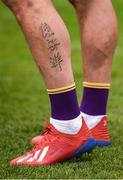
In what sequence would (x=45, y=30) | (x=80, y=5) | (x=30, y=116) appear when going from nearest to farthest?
1. (x=45, y=30)
2. (x=80, y=5)
3. (x=30, y=116)

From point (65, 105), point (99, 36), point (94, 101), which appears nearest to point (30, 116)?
point (94, 101)

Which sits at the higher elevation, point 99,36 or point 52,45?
point 52,45

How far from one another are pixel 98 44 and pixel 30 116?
3.50 feet

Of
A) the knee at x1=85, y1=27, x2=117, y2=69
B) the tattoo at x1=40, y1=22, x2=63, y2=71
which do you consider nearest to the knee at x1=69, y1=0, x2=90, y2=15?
the knee at x1=85, y1=27, x2=117, y2=69

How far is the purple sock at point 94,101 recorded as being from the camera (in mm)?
3361

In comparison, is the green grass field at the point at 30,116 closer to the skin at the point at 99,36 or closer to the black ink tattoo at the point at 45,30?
the skin at the point at 99,36

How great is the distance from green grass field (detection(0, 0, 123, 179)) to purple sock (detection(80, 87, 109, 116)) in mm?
183

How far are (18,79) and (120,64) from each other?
1174mm

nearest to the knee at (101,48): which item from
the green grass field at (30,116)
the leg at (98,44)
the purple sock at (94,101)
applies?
the leg at (98,44)

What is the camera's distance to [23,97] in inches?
201

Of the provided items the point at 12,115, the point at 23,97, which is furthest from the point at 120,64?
the point at 12,115

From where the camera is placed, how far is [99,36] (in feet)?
11.0

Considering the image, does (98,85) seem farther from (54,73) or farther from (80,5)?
(54,73)

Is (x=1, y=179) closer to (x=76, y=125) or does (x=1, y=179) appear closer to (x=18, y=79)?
(x=76, y=125)
